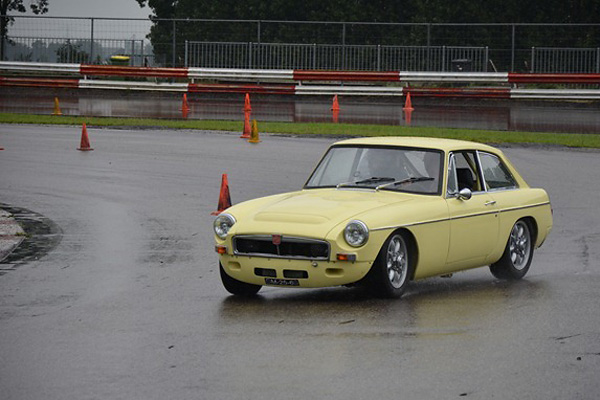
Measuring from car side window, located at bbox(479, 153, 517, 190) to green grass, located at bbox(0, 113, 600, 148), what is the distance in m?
14.5

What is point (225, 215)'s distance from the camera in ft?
34.4

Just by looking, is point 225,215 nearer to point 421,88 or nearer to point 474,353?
point 474,353

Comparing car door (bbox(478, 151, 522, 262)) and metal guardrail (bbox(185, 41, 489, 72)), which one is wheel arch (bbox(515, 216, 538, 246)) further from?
metal guardrail (bbox(185, 41, 489, 72))

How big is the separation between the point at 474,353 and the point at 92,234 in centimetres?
698

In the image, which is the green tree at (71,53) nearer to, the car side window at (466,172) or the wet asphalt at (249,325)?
the wet asphalt at (249,325)

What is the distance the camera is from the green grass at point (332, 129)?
27.3 meters

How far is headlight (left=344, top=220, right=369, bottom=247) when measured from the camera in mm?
9852

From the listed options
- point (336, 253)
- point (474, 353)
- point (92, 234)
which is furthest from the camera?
point (92, 234)

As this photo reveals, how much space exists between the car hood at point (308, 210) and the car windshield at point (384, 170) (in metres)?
0.17

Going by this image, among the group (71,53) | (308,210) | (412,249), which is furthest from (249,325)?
(71,53)

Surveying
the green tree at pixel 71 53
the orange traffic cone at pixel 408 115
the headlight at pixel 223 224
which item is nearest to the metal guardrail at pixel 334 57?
the green tree at pixel 71 53

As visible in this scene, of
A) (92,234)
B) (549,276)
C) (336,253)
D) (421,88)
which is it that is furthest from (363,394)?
(421,88)

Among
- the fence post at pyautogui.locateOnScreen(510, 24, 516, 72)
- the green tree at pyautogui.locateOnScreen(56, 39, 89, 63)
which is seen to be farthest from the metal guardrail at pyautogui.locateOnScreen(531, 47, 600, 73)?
the green tree at pyautogui.locateOnScreen(56, 39, 89, 63)

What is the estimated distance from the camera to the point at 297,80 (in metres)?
42.4
